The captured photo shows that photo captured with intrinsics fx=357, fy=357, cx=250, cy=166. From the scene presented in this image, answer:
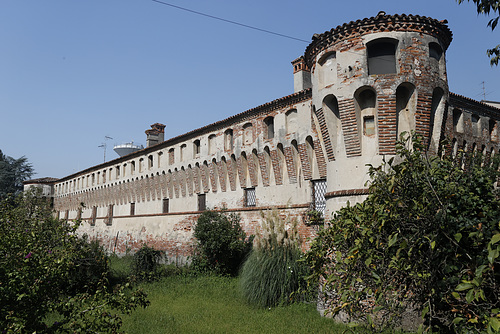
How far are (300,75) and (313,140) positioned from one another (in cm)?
485

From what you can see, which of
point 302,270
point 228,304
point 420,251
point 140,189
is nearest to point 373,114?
point 302,270

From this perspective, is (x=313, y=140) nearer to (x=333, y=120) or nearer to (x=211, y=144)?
(x=333, y=120)

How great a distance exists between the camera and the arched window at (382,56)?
9.14 meters

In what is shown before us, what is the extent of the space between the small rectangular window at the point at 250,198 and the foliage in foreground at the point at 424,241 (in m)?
12.6

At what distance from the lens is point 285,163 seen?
625 inches

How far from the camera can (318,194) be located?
14.2 metres

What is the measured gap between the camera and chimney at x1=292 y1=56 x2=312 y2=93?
1736 centimetres

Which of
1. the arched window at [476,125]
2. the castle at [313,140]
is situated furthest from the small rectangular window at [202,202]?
the arched window at [476,125]

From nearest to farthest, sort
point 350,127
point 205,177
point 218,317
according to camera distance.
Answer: point 350,127 < point 218,317 < point 205,177

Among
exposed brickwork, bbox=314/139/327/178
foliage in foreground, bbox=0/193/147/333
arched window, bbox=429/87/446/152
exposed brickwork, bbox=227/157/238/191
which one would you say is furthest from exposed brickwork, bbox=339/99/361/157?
exposed brickwork, bbox=227/157/238/191

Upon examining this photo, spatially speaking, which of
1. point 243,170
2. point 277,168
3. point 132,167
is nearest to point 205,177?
point 243,170

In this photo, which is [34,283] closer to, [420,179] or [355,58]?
[420,179]

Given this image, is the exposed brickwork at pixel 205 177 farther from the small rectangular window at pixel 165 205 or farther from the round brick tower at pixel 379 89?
the round brick tower at pixel 379 89

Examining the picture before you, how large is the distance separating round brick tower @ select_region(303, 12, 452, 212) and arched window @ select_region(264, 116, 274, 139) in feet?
23.2
